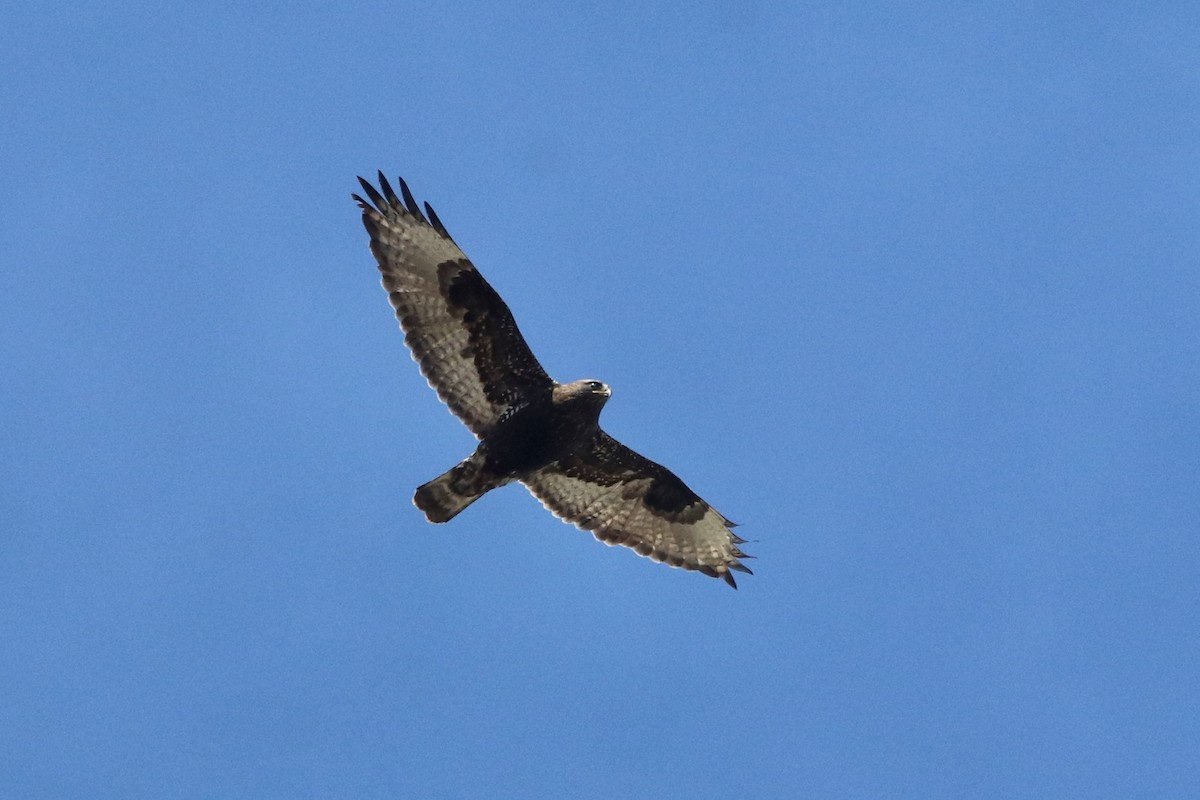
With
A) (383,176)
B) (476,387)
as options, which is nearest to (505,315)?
(476,387)

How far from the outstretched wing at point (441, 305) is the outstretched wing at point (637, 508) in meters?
1.58

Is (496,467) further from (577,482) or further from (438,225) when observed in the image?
(438,225)

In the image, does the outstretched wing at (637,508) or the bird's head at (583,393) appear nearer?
the bird's head at (583,393)

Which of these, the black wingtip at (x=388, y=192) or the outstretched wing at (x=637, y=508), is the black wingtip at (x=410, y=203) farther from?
the outstretched wing at (x=637, y=508)

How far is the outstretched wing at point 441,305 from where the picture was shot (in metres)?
17.1

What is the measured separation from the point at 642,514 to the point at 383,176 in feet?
16.2

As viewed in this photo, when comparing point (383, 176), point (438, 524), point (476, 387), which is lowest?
point (438, 524)

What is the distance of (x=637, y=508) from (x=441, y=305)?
354 cm

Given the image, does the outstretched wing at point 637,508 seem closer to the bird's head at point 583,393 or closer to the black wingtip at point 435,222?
the bird's head at point 583,393

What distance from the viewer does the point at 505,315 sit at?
17219mm

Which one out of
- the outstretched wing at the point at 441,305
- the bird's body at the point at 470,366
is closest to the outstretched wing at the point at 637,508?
the bird's body at the point at 470,366

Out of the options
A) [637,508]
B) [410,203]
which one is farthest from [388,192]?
[637,508]

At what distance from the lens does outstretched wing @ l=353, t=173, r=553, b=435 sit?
17.1 meters

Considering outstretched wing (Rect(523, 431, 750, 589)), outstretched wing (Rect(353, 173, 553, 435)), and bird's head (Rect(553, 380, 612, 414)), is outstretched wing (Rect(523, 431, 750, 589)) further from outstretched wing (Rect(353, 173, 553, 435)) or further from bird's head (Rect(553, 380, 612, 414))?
outstretched wing (Rect(353, 173, 553, 435))
